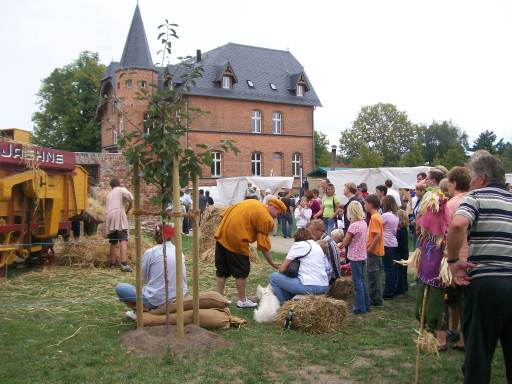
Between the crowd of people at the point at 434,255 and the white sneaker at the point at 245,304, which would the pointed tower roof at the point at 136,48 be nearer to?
the crowd of people at the point at 434,255

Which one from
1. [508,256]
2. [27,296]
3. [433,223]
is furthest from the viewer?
[27,296]

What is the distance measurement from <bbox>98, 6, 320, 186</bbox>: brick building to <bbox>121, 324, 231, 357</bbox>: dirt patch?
35624 mm

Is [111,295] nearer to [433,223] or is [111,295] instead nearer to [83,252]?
[83,252]

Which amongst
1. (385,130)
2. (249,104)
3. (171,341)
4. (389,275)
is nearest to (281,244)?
(389,275)

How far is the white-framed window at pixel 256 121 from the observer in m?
46.0

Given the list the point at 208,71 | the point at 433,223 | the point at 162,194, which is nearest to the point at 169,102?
the point at 162,194

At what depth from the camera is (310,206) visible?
13.8 m

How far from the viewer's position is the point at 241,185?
26.0 metres

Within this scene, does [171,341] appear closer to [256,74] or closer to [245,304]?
[245,304]

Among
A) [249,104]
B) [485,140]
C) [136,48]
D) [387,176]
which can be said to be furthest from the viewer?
[485,140]

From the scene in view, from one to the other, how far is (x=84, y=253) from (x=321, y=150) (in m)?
67.4

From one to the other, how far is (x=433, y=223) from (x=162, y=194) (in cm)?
283

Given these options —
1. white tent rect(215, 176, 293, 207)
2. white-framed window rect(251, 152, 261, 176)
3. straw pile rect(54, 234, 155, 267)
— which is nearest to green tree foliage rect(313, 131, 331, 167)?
white-framed window rect(251, 152, 261, 176)

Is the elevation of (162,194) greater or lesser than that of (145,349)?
greater
